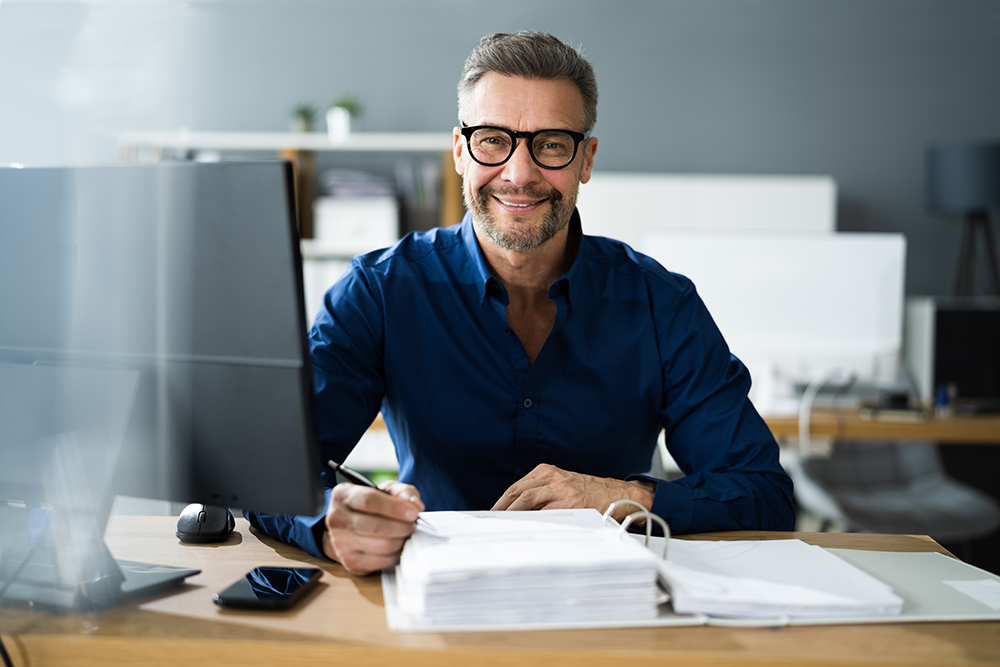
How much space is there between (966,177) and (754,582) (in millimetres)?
2967

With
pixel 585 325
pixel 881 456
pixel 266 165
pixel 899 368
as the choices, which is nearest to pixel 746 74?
pixel 899 368

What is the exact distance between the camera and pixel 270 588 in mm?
833

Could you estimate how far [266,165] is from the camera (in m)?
0.72

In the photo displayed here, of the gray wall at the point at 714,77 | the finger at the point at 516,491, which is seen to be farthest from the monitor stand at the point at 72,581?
the gray wall at the point at 714,77

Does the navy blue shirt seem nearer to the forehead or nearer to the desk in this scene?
the forehead

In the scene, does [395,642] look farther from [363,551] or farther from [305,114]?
[305,114]

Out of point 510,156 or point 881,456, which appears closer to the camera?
point 510,156

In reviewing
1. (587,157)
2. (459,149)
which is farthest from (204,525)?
(587,157)

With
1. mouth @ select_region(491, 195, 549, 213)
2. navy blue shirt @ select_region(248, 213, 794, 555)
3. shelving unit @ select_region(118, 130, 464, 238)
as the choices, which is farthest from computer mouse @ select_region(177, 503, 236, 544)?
shelving unit @ select_region(118, 130, 464, 238)

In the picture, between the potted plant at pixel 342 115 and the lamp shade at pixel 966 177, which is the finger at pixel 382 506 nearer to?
the potted plant at pixel 342 115

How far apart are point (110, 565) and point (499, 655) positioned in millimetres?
420

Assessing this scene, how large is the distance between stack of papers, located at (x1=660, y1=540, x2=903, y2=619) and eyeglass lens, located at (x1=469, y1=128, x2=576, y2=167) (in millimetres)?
676

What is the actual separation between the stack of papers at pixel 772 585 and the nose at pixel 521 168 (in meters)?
0.65

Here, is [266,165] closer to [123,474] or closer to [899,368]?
[123,474]
